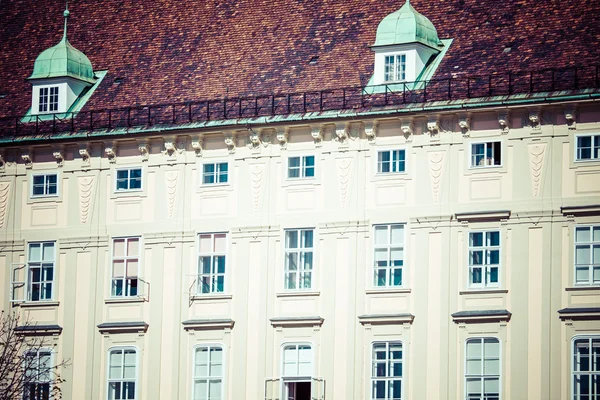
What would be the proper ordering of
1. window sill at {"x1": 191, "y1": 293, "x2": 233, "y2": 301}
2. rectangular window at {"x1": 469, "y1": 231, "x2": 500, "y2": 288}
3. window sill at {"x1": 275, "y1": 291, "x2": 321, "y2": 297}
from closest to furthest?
rectangular window at {"x1": 469, "y1": 231, "x2": 500, "y2": 288}
window sill at {"x1": 275, "y1": 291, "x2": 321, "y2": 297}
window sill at {"x1": 191, "y1": 293, "x2": 233, "y2": 301}

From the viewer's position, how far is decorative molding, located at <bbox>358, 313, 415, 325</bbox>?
6078 centimetres

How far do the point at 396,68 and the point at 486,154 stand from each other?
428 cm

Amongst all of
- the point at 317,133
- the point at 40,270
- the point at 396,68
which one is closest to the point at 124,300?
the point at 40,270

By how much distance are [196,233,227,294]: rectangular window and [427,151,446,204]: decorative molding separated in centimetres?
692

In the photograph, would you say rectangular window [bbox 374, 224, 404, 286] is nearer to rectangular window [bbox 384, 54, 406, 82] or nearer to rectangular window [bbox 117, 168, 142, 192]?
rectangular window [bbox 384, 54, 406, 82]

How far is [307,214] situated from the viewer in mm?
63062

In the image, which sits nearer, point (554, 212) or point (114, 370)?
point (554, 212)

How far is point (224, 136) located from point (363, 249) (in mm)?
5904

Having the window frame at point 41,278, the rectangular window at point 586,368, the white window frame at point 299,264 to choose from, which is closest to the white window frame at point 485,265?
the rectangular window at point 586,368

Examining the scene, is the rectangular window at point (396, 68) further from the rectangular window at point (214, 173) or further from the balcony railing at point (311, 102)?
the rectangular window at point (214, 173)

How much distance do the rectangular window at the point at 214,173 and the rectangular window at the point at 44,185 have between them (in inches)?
207

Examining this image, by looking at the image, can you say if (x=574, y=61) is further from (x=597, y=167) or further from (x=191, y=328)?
(x=191, y=328)

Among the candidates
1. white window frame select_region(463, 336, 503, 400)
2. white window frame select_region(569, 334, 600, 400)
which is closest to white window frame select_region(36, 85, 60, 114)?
white window frame select_region(463, 336, 503, 400)

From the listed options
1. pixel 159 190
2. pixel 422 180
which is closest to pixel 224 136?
pixel 159 190
